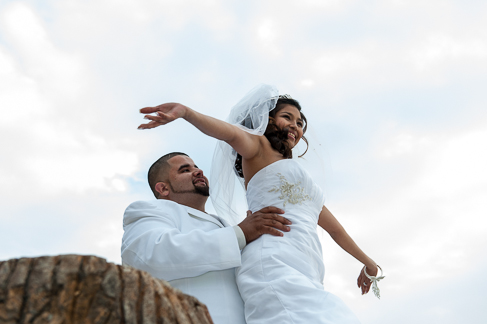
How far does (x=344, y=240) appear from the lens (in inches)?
184

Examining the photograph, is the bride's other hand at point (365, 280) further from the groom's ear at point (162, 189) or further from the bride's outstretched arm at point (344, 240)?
the groom's ear at point (162, 189)

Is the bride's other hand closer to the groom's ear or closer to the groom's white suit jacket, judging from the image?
the groom's white suit jacket

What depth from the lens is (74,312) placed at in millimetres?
1437

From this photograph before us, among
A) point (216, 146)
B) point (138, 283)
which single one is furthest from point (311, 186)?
point (138, 283)

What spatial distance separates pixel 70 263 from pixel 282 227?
2.14 metres

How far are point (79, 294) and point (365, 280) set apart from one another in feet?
12.8

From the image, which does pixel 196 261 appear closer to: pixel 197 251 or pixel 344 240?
pixel 197 251

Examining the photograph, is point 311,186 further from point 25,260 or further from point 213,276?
point 25,260

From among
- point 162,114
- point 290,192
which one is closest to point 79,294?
point 162,114

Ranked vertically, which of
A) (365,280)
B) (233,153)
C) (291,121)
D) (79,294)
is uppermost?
(291,121)

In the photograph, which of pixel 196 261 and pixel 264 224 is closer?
pixel 196 261

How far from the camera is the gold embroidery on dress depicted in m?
3.76

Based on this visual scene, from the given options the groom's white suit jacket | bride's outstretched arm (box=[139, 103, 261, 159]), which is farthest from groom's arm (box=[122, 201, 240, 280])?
bride's outstretched arm (box=[139, 103, 261, 159])

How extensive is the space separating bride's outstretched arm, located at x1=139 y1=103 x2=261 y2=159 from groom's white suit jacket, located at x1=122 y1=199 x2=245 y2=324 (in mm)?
702
